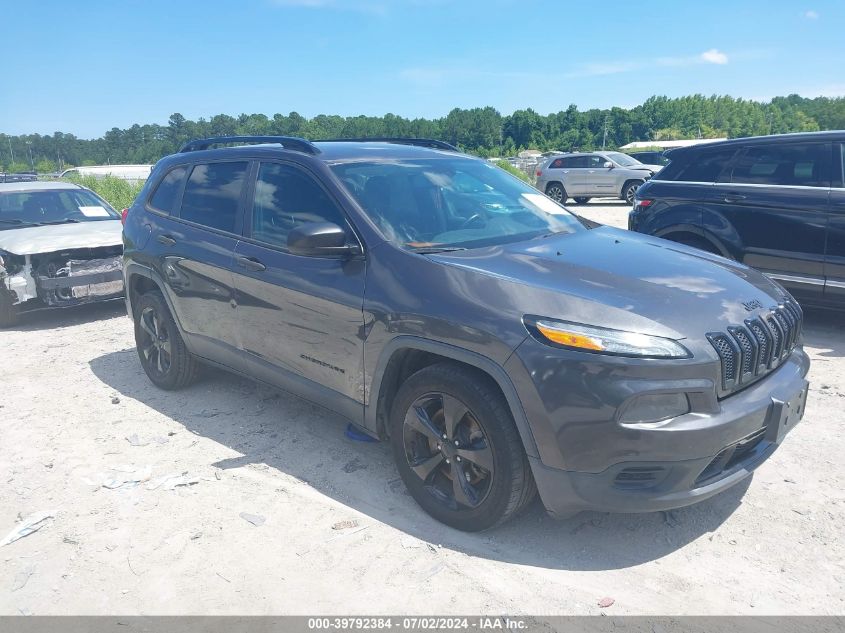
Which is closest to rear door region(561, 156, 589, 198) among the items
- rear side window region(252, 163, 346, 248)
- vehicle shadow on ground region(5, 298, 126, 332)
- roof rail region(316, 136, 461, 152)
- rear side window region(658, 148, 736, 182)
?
rear side window region(658, 148, 736, 182)

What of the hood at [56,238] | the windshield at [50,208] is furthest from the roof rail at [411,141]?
the windshield at [50,208]

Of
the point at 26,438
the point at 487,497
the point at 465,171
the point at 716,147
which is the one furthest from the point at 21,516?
the point at 716,147

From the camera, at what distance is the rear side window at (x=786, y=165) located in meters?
6.11

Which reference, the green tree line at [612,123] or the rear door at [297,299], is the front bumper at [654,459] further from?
the green tree line at [612,123]

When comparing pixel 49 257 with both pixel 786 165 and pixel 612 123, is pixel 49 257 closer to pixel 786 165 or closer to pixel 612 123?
pixel 786 165

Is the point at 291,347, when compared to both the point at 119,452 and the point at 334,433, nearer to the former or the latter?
the point at 334,433

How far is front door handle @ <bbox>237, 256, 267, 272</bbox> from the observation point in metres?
4.02

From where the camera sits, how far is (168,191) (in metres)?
5.11

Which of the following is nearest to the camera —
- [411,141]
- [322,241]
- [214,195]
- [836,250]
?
[322,241]

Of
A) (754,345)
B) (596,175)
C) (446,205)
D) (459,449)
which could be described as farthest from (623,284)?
(596,175)

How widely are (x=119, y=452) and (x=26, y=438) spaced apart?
0.83 metres

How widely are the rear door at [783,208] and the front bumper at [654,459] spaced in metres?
3.71

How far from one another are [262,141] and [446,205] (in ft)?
4.99

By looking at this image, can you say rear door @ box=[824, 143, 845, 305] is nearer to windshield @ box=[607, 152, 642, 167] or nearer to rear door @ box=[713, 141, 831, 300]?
rear door @ box=[713, 141, 831, 300]
